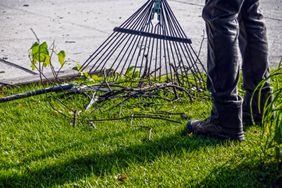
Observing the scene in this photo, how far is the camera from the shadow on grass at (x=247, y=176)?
2.47 metres

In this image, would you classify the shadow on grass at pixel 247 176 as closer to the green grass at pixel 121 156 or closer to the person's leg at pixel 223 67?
the green grass at pixel 121 156

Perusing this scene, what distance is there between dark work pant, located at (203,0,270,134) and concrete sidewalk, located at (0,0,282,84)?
6.03 feet

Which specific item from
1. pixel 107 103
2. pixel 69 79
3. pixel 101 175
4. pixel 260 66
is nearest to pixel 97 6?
pixel 69 79

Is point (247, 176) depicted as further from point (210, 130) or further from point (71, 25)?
point (71, 25)

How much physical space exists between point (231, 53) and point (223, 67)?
0.09 meters

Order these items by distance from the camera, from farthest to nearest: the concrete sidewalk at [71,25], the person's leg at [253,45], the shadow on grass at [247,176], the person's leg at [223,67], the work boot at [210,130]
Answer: the concrete sidewalk at [71,25] < the person's leg at [253,45] < the work boot at [210,130] < the person's leg at [223,67] < the shadow on grass at [247,176]

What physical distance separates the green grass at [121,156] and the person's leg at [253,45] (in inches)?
11.9

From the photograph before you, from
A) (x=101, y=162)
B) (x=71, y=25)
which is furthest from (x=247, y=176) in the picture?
(x=71, y=25)

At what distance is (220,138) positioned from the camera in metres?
3.03

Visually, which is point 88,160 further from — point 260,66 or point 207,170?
point 260,66

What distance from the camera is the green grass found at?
2537 mm

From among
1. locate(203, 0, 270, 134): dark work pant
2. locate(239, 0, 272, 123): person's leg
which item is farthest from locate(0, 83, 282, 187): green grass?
locate(239, 0, 272, 123): person's leg

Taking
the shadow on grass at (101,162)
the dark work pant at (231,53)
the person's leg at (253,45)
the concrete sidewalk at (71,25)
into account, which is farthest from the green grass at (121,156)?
the concrete sidewalk at (71,25)

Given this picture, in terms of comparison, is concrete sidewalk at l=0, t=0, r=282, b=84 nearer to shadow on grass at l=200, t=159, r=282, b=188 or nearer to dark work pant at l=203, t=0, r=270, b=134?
dark work pant at l=203, t=0, r=270, b=134
